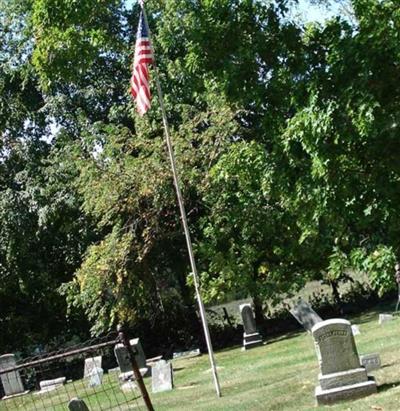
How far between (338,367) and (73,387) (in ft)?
35.1

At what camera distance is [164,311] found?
25891 mm

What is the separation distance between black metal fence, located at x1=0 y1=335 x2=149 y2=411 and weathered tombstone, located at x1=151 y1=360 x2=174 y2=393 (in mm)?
375

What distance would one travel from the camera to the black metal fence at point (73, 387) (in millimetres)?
15211

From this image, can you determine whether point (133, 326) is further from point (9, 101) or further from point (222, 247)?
point (9, 101)

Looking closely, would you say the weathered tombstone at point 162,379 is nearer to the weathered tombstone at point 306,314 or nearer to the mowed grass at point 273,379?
the mowed grass at point 273,379

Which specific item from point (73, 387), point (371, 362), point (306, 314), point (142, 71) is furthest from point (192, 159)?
point (371, 362)

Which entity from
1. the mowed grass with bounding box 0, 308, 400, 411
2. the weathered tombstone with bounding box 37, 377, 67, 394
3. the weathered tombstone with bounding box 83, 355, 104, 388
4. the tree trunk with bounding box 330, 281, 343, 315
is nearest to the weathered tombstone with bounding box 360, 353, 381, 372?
the mowed grass with bounding box 0, 308, 400, 411

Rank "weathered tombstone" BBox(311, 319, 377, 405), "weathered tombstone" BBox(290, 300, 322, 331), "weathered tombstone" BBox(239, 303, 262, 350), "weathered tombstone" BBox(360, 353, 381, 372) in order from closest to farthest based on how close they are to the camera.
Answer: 1. "weathered tombstone" BBox(311, 319, 377, 405)
2. "weathered tombstone" BBox(360, 353, 381, 372)
3. "weathered tombstone" BBox(290, 300, 322, 331)
4. "weathered tombstone" BBox(239, 303, 262, 350)

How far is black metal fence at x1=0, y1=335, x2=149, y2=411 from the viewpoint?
15.2m

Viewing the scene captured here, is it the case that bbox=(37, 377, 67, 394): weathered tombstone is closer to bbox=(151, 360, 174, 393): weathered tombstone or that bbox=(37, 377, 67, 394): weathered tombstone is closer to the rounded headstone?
bbox=(151, 360, 174, 393): weathered tombstone

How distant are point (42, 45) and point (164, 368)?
23.1 ft

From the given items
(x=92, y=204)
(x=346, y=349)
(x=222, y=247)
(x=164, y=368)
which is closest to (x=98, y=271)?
(x=92, y=204)

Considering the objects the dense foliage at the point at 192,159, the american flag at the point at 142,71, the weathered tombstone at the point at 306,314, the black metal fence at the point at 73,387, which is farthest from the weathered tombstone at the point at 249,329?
the american flag at the point at 142,71

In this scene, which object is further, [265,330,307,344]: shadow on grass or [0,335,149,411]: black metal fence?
[265,330,307,344]: shadow on grass
